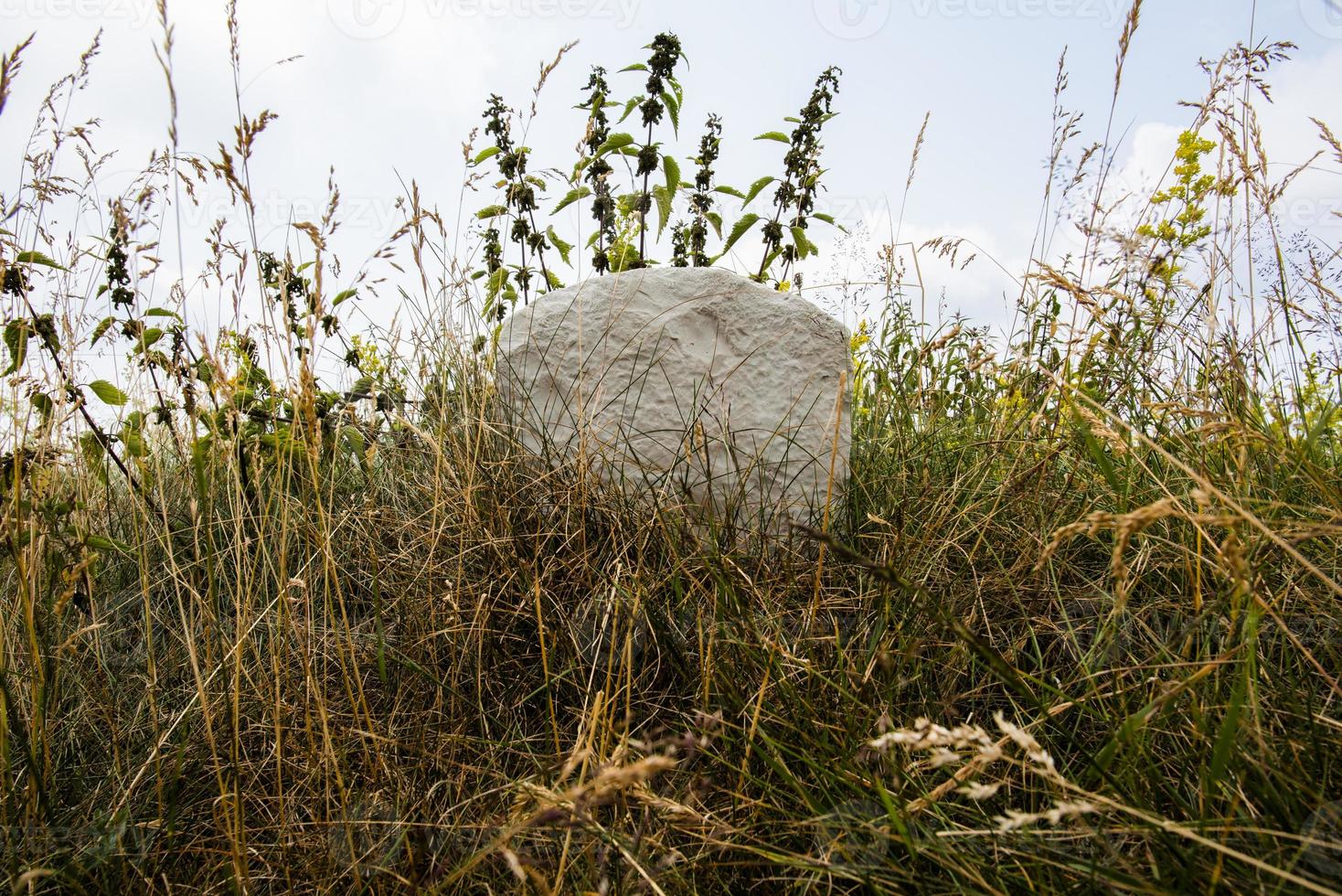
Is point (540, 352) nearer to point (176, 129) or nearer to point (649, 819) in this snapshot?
point (176, 129)

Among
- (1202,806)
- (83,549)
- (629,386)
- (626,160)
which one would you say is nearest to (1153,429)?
(629,386)

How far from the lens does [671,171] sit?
9.27ft

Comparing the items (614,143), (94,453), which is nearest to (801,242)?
(614,143)

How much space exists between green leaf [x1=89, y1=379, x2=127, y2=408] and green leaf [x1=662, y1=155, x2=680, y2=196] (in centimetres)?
176

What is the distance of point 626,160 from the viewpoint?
296cm

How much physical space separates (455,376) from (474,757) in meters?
1.24
